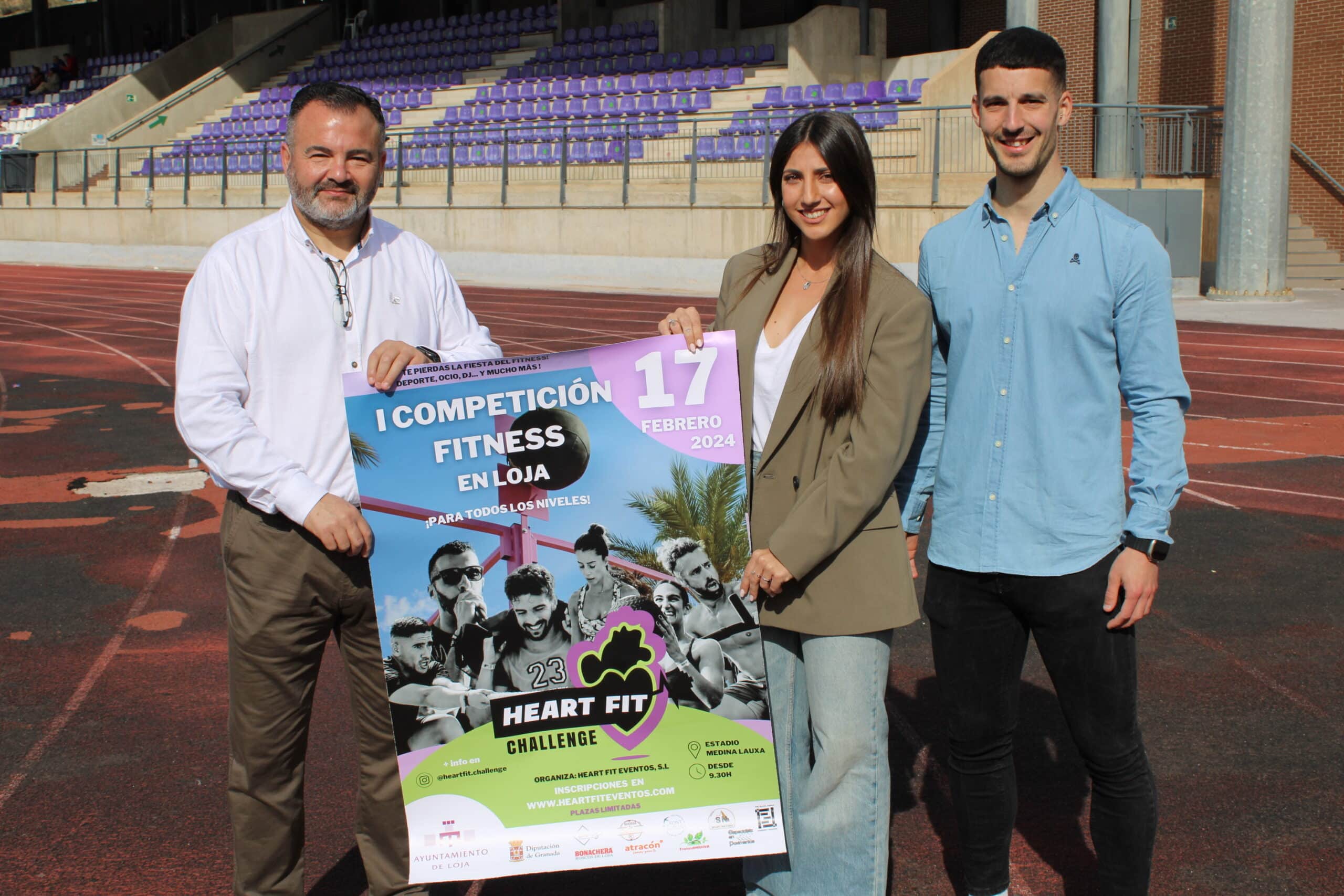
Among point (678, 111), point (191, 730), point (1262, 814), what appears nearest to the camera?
point (1262, 814)

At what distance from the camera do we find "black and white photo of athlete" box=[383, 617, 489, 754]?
2717 mm

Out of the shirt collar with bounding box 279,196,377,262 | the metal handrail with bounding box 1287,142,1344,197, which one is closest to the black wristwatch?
the shirt collar with bounding box 279,196,377,262

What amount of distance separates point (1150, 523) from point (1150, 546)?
1.9 inches

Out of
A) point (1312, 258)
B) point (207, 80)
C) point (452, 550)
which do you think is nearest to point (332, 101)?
point (452, 550)

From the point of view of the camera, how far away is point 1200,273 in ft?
68.7

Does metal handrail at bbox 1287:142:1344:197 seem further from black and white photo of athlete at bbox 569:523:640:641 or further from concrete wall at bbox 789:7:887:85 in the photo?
black and white photo of athlete at bbox 569:523:640:641

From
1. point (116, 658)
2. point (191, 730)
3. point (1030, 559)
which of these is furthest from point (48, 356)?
point (1030, 559)

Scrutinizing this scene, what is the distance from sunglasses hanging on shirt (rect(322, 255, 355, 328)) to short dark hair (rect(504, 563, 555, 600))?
67cm

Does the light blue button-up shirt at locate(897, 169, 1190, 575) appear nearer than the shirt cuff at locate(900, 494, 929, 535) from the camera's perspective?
Yes

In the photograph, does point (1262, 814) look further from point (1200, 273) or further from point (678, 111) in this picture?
point (678, 111)

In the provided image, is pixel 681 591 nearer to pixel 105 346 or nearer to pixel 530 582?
pixel 530 582

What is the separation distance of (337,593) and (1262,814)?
2704mm

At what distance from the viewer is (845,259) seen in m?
2.66

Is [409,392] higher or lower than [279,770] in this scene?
higher
